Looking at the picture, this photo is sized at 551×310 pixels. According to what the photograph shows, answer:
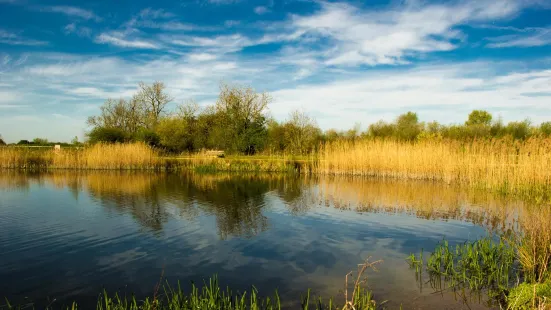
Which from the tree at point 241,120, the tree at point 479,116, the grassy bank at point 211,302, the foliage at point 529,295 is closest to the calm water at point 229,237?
the grassy bank at point 211,302

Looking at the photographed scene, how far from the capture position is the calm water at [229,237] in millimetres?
5551

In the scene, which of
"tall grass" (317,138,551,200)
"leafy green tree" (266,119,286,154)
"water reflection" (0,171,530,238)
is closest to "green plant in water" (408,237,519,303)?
"water reflection" (0,171,530,238)

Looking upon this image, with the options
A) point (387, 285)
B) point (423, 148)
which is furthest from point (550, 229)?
point (423, 148)

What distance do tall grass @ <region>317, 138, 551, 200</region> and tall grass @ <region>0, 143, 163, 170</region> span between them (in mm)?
12482

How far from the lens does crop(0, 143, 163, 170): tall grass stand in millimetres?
25641

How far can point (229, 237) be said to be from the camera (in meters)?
8.24

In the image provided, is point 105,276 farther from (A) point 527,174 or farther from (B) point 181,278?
(A) point 527,174

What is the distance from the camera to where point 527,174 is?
13.8 meters

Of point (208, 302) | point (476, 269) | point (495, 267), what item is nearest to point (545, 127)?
point (495, 267)

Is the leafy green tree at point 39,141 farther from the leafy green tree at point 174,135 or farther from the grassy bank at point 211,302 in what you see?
the grassy bank at point 211,302

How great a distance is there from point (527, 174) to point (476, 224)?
6.22 meters

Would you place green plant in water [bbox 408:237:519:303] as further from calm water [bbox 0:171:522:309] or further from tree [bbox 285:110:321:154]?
tree [bbox 285:110:321:154]

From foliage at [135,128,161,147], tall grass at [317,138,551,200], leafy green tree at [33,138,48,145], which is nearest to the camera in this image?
tall grass at [317,138,551,200]

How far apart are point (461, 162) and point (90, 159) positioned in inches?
896
